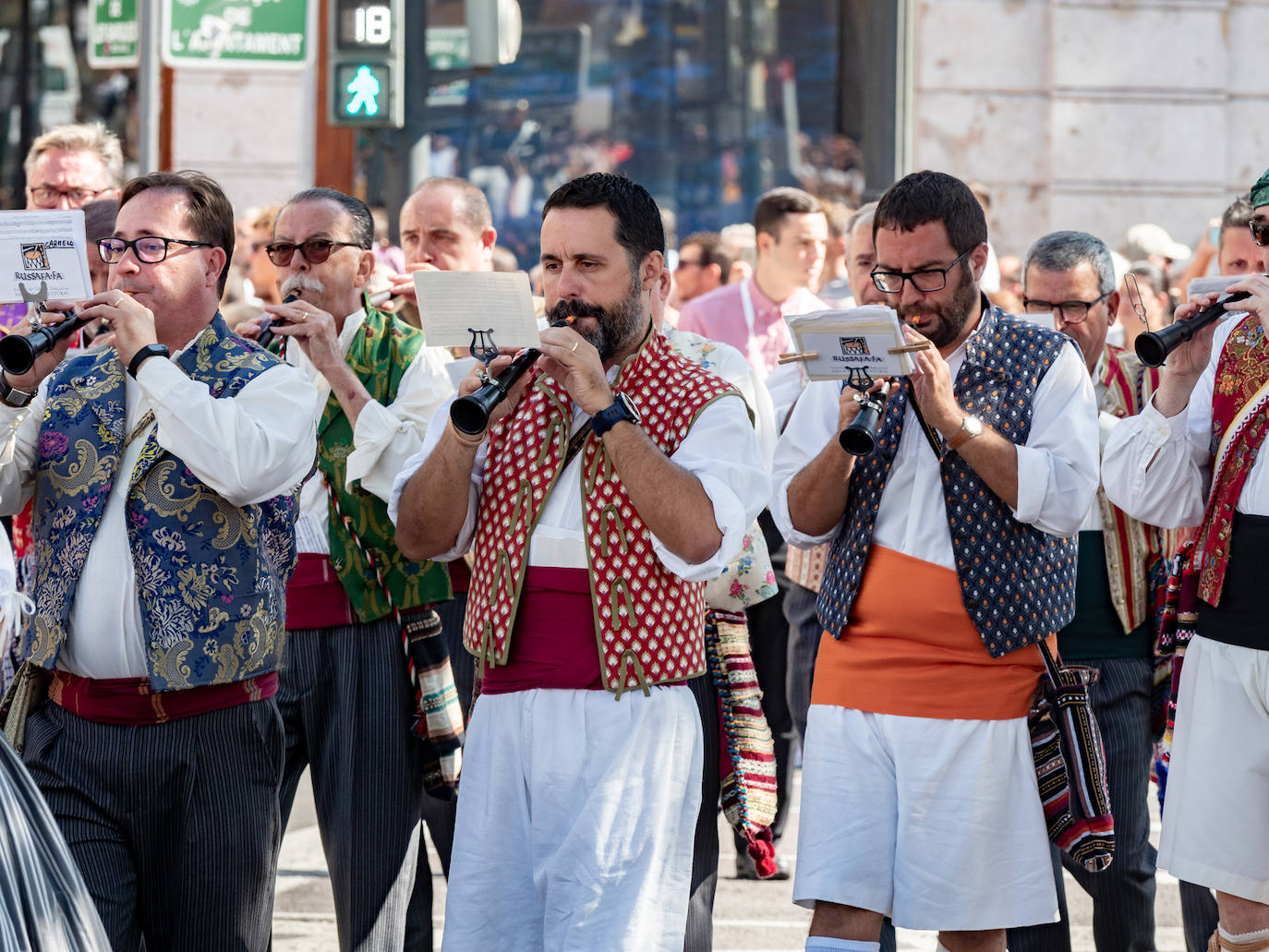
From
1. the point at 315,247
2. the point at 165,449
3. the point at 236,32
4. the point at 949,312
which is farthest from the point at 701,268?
the point at 165,449

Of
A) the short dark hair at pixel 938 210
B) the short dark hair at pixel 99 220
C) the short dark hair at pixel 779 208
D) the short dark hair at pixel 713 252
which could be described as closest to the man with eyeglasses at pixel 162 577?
the short dark hair at pixel 99 220

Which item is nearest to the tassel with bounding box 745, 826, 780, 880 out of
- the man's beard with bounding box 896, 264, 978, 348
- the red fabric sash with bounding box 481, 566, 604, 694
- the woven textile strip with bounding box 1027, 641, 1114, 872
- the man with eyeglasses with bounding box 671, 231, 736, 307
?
the woven textile strip with bounding box 1027, 641, 1114, 872

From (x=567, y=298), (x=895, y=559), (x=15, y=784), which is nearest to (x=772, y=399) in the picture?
(x=895, y=559)

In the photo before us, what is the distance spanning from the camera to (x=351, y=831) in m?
5.03

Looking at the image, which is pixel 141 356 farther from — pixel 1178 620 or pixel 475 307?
pixel 1178 620

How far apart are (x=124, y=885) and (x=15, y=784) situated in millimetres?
648

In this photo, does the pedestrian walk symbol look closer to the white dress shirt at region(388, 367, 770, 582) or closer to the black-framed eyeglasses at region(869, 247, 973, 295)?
the black-framed eyeglasses at region(869, 247, 973, 295)

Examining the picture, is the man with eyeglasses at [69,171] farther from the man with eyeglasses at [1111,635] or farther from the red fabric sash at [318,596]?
the man with eyeglasses at [1111,635]

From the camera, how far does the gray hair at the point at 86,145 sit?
6539mm

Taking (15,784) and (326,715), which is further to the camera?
(326,715)

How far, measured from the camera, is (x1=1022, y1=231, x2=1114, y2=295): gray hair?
5.64 meters

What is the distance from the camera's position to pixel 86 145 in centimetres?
655

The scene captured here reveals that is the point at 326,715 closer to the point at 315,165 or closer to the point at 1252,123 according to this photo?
the point at 315,165

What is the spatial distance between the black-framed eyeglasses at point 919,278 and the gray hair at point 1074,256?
4.40ft
